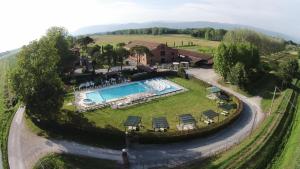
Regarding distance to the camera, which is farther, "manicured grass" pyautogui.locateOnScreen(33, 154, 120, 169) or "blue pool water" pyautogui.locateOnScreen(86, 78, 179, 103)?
"blue pool water" pyautogui.locateOnScreen(86, 78, 179, 103)

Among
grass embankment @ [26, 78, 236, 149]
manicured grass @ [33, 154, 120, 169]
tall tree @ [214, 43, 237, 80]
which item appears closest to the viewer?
manicured grass @ [33, 154, 120, 169]

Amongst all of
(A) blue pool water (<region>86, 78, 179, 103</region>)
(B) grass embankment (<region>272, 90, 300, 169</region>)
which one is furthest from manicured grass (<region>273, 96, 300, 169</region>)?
(A) blue pool water (<region>86, 78, 179, 103</region>)

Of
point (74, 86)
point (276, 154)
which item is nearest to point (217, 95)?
point (276, 154)

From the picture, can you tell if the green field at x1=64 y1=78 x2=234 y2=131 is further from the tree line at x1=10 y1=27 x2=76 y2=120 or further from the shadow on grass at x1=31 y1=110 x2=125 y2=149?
the tree line at x1=10 y1=27 x2=76 y2=120

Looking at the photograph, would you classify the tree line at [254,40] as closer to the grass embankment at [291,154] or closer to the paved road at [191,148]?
the paved road at [191,148]

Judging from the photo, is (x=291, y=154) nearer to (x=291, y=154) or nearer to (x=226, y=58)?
(x=291, y=154)

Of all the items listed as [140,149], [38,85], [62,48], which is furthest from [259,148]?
[62,48]

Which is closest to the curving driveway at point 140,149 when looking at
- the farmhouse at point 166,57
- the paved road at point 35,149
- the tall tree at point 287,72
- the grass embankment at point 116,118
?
the paved road at point 35,149
